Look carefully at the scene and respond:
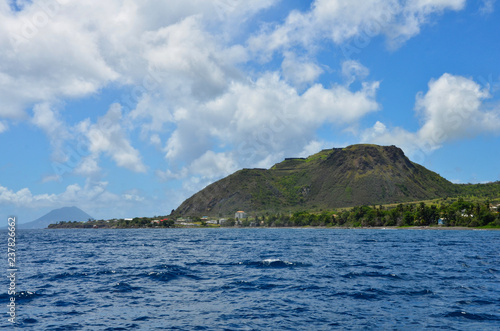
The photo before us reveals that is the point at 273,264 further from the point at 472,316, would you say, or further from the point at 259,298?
the point at 472,316

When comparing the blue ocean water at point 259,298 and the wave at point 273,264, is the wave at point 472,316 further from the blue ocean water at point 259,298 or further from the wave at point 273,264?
the wave at point 273,264

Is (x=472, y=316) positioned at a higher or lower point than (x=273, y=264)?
higher

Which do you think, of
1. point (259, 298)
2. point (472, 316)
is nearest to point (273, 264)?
point (259, 298)

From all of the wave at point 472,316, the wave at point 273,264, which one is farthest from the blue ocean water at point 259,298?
the wave at point 273,264

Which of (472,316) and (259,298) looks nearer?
(472,316)

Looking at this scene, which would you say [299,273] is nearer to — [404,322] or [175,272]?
[175,272]

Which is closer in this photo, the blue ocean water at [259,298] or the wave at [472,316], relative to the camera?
the blue ocean water at [259,298]

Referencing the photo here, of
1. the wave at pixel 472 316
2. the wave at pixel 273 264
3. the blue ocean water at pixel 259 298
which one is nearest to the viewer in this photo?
the blue ocean water at pixel 259 298

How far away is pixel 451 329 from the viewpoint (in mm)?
24938

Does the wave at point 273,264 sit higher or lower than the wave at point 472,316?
lower

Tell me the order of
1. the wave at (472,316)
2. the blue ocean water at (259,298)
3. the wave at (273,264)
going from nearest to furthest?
the blue ocean water at (259,298) < the wave at (472,316) < the wave at (273,264)

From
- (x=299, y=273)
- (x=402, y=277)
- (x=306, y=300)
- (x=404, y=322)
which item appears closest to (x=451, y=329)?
(x=404, y=322)

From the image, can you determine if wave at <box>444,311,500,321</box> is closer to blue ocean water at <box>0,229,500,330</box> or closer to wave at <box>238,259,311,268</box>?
blue ocean water at <box>0,229,500,330</box>

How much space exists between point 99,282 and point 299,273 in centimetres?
2512
